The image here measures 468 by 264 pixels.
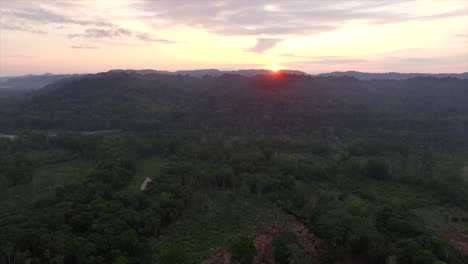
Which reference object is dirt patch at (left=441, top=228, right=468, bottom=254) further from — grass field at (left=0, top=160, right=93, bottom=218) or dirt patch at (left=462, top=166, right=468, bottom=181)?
grass field at (left=0, top=160, right=93, bottom=218)

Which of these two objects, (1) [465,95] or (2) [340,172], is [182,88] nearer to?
(2) [340,172]

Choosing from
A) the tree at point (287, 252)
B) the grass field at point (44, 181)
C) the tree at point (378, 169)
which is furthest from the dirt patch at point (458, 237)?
the grass field at point (44, 181)

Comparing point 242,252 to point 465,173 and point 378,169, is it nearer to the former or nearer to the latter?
point 378,169

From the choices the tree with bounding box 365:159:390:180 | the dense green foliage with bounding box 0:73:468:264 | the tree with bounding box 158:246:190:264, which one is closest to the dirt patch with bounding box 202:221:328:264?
the dense green foliage with bounding box 0:73:468:264

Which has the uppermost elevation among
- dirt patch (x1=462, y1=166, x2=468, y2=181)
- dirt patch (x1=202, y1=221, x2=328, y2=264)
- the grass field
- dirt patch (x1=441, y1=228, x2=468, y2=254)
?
the grass field

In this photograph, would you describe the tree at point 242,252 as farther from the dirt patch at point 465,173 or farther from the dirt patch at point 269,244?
the dirt patch at point 465,173
